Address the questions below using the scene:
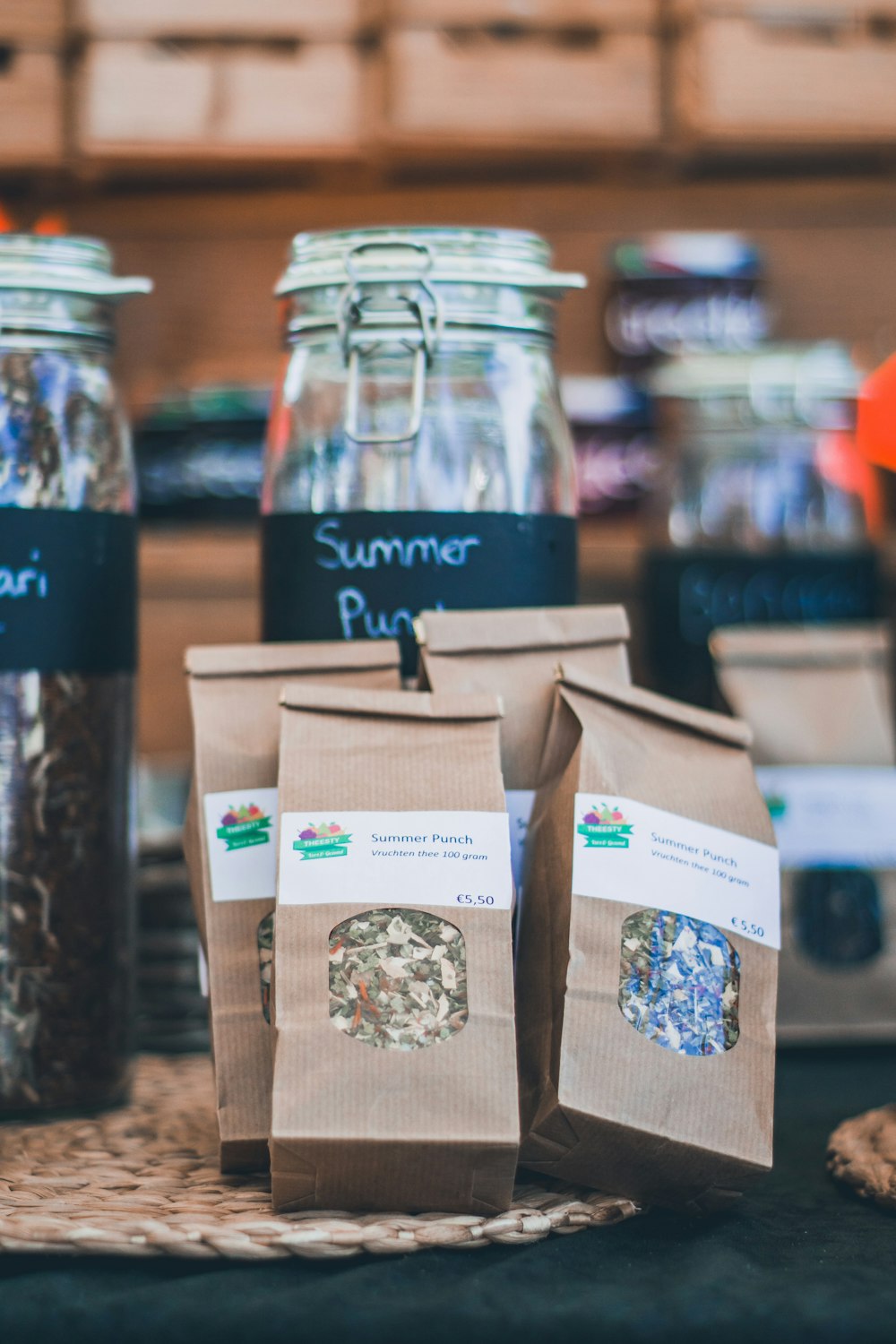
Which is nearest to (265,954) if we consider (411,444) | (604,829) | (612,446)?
(604,829)

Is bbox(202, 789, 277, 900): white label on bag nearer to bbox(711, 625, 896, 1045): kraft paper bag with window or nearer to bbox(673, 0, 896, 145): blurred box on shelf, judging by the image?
bbox(711, 625, 896, 1045): kraft paper bag with window

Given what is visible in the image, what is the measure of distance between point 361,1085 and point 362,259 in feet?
1.68

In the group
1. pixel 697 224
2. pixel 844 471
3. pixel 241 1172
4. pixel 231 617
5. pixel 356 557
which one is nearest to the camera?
pixel 241 1172

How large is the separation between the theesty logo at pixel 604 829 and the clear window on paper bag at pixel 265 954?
17 centimetres

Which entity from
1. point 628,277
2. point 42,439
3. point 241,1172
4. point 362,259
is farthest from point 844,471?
point 241,1172

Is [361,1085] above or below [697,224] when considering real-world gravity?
below

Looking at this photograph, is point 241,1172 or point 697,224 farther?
point 697,224

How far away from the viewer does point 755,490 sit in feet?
4.46

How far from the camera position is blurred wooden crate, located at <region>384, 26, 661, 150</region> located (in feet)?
4.84

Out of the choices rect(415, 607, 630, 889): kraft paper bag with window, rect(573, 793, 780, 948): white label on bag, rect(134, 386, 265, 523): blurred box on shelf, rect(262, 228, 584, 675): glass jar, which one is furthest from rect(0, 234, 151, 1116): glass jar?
rect(134, 386, 265, 523): blurred box on shelf

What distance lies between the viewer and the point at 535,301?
37.9 inches

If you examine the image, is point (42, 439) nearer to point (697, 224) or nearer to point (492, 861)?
point (492, 861)

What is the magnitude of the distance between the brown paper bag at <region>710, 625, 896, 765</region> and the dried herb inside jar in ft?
1.52

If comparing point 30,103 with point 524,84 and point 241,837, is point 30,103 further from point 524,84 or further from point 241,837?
point 241,837
